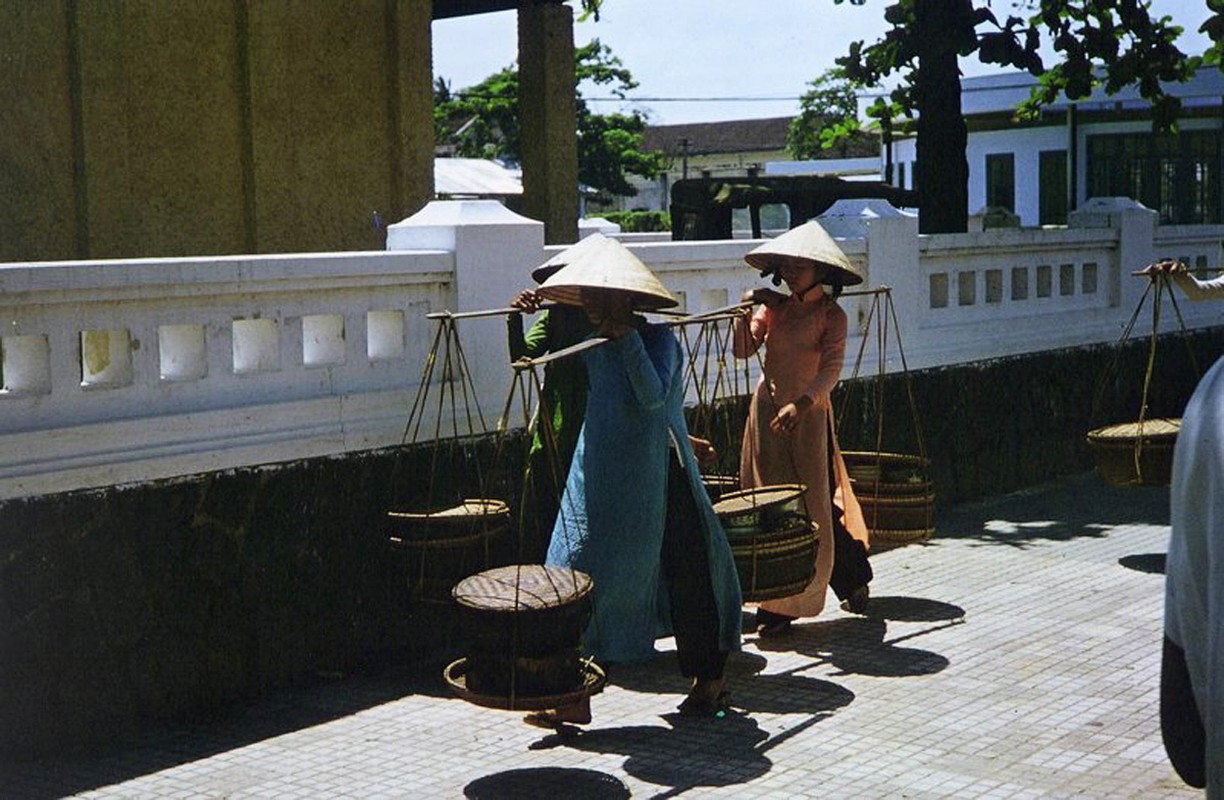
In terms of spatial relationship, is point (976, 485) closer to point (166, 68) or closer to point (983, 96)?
point (166, 68)

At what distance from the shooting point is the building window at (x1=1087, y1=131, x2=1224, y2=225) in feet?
109

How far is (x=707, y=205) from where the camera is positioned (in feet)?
54.2

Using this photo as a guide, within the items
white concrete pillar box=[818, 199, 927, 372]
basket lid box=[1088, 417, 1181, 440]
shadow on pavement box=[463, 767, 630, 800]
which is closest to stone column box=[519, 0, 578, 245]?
white concrete pillar box=[818, 199, 927, 372]

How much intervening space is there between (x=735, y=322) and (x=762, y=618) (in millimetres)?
1365

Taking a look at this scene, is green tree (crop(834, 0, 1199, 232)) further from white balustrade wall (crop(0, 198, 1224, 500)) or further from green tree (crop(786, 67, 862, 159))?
green tree (crop(786, 67, 862, 159))

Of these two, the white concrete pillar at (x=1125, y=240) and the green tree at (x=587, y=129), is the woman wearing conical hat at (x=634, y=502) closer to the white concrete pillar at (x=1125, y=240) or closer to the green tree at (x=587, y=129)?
the white concrete pillar at (x=1125, y=240)

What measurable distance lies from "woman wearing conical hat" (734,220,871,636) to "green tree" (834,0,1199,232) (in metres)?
6.98

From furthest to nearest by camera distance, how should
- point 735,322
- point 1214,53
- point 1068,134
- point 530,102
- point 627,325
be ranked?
point 1068,134, point 1214,53, point 530,102, point 735,322, point 627,325

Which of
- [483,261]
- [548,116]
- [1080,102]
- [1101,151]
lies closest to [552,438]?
[483,261]

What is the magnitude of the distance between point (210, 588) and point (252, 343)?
105cm

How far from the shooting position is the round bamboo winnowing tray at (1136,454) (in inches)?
380

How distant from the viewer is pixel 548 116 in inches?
557

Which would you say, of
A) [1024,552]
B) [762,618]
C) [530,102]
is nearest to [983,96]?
[530,102]

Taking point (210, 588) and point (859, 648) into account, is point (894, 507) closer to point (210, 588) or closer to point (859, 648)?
point (859, 648)
